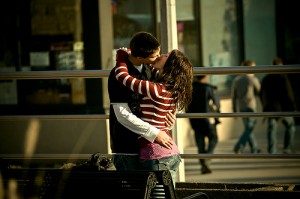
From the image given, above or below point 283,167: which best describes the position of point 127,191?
above

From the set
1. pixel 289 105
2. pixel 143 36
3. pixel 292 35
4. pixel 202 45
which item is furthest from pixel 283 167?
pixel 143 36

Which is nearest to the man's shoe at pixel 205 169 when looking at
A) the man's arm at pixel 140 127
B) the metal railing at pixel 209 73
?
the metal railing at pixel 209 73

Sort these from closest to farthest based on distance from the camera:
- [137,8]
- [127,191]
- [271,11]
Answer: [127,191]
[137,8]
[271,11]

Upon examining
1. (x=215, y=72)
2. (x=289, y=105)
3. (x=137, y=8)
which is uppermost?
(x=137, y=8)

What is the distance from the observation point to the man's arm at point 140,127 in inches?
191

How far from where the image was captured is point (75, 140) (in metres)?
12.0

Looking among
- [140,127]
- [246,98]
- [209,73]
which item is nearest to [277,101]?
[246,98]

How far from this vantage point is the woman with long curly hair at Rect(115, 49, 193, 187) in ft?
15.9

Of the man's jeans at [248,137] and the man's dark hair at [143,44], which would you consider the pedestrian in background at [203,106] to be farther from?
the man's dark hair at [143,44]

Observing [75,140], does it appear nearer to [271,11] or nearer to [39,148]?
[39,148]

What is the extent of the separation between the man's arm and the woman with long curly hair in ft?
0.16

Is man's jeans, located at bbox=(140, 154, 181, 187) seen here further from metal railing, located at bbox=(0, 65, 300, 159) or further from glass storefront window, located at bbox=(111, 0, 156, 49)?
glass storefront window, located at bbox=(111, 0, 156, 49)

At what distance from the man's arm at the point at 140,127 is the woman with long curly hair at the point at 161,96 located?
5 cm

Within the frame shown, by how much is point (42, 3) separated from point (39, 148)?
7.85 ft
